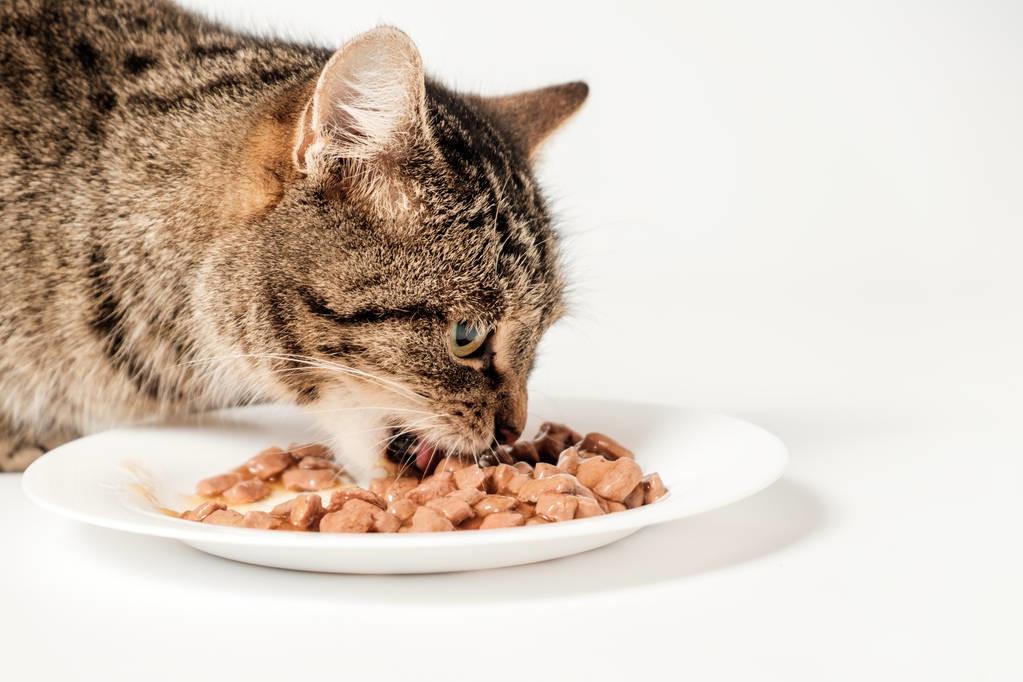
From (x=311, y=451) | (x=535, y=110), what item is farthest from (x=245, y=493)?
(x=535, y=110)

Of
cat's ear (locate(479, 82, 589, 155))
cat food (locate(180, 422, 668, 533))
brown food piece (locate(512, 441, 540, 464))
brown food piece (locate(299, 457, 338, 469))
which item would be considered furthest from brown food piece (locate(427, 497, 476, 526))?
cat's ear (locate(479, 82, 589, 155))

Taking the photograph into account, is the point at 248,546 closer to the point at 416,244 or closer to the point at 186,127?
the point at 416,244

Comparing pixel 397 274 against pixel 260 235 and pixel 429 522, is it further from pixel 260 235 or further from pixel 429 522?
pixel 429 522

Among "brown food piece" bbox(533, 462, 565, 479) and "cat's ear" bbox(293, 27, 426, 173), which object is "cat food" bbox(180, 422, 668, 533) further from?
"cat's ear" bbox(293, 27, 426, 173)

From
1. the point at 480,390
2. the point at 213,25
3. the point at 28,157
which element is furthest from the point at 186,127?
the point at 480,390

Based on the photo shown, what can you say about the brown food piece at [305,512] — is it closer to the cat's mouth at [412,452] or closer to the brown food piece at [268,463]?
the cat's mouth at [412,452]

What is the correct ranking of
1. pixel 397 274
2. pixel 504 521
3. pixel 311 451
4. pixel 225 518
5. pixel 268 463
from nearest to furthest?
1. pixel 504 521
2. pixel 225 518
3. pixel 397 274
4. pixel 268 463
5. pixel 311 451
